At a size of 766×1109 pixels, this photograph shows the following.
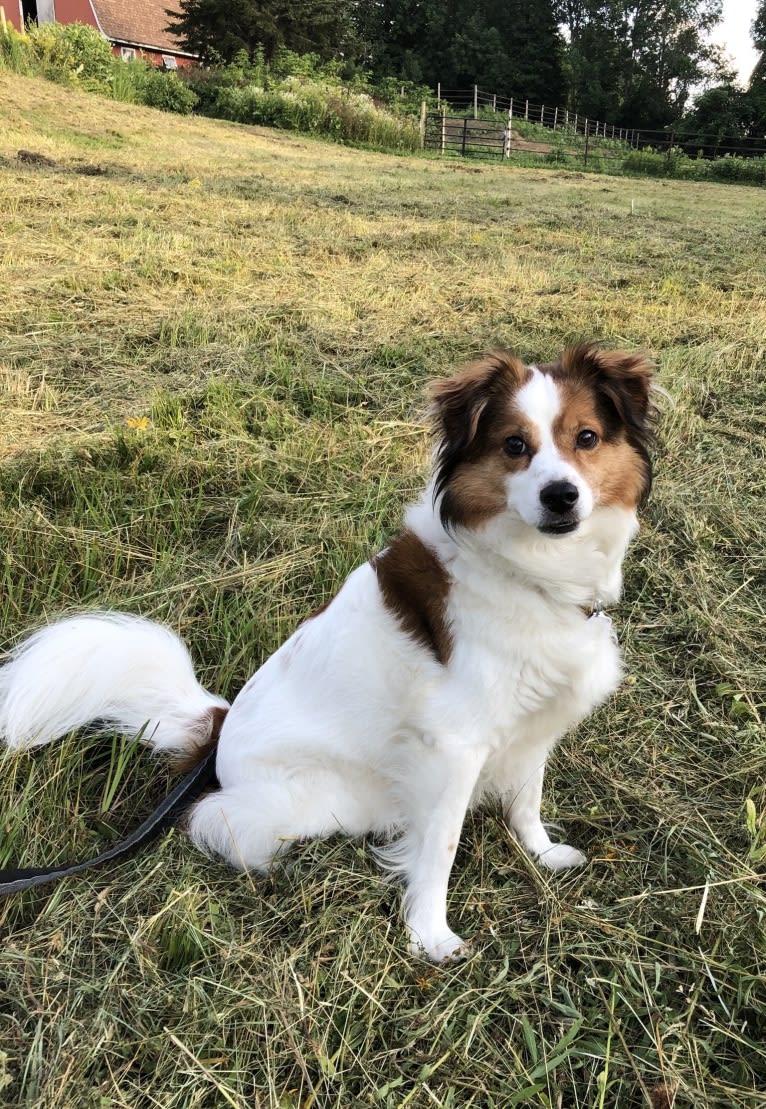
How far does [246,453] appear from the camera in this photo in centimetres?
A: 389

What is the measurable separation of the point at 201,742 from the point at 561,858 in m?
1.23

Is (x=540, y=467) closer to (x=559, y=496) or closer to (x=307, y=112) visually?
(x=559, y=496)

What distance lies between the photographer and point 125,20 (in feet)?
114

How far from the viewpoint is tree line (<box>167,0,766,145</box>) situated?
158 feet

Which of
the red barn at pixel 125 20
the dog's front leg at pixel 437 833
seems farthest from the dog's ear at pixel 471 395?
the red barn at pixel 125 20

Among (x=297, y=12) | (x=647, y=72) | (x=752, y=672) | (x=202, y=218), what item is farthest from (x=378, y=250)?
(x=647, y=72)

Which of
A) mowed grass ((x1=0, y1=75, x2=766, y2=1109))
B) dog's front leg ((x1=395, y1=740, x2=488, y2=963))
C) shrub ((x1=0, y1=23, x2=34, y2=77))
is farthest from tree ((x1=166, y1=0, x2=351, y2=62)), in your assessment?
dog's front leg ((x1=395, y1=740, x2=488, y2=963))

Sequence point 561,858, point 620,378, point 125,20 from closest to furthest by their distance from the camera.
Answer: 1. point 620,378
2. point 561,858
3. point 125,20

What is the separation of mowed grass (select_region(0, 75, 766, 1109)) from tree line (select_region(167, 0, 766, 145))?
160 ft

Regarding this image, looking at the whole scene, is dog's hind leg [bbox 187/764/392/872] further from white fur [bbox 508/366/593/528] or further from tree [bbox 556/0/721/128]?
tree [bbox 556/0/721/128]

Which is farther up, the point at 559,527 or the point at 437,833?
the point at 559,527

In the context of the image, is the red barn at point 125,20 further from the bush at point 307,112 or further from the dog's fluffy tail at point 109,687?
the dog's fluffy tail at point 109,687

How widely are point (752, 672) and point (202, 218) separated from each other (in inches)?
318

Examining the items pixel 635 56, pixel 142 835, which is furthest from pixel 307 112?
pixel 635 56
